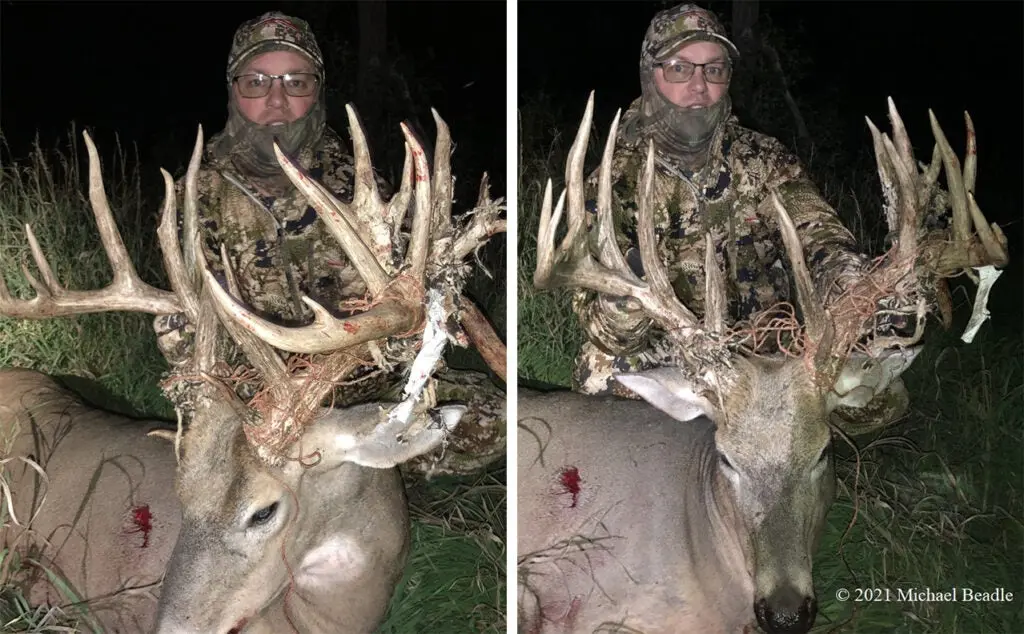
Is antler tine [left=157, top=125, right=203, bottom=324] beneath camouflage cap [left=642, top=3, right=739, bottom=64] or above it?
beneath

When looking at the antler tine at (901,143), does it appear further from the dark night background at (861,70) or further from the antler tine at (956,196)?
the dark night background at (861,70)

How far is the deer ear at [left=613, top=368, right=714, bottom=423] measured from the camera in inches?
113

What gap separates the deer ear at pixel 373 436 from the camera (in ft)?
8.80

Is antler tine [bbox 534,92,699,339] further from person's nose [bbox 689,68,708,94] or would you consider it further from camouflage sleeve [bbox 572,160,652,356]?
person's nose [bbox 689,68,708,94]

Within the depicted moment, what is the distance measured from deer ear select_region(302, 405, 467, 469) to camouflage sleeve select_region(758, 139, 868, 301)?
94 centimetres

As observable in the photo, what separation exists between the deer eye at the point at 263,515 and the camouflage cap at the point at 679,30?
58.8 inches

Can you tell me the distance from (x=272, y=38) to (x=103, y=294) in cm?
77

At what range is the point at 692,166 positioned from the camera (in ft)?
11.0

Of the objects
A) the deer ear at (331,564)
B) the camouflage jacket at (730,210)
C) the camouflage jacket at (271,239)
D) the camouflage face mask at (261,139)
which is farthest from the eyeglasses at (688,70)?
the deer ear at (331,564)

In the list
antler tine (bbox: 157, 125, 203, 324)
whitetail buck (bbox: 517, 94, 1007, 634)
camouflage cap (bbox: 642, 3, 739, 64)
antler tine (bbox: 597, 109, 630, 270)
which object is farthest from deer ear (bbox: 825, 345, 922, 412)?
antler tine (bbox: 157, 125, 203, 324)

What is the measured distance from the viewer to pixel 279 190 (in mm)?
3365

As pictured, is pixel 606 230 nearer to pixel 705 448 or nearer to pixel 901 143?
pixel 705 448

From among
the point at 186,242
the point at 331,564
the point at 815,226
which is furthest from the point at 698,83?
the point at 331,564

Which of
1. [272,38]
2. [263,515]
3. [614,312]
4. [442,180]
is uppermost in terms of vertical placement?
[272,38]
